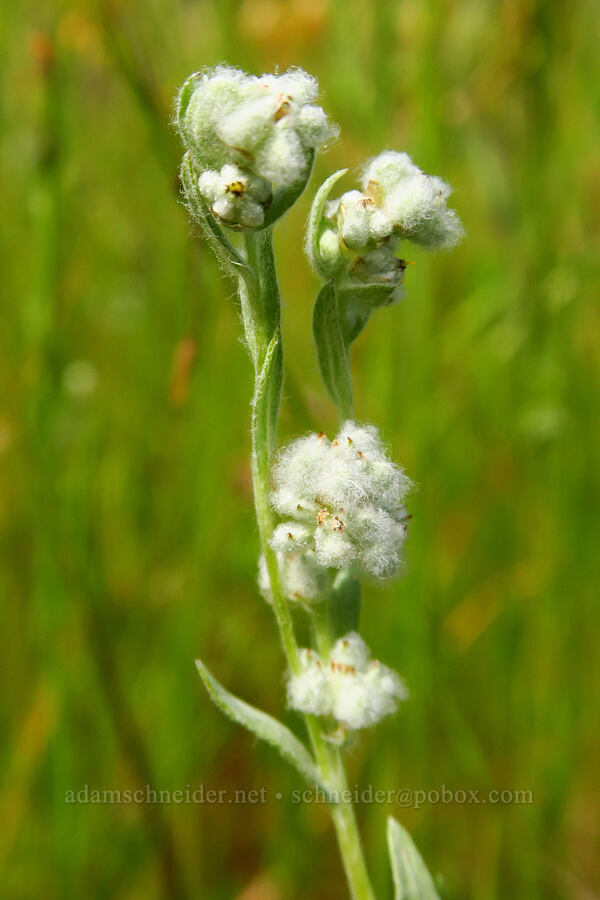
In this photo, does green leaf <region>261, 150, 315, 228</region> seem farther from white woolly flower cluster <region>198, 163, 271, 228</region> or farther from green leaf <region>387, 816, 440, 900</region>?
green leaf <region>387, 816, 440, 900</region>

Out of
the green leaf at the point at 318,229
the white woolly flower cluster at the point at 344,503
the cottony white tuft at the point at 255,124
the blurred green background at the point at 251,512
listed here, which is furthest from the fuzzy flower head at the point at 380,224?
the blurred green background at the point at 251,512

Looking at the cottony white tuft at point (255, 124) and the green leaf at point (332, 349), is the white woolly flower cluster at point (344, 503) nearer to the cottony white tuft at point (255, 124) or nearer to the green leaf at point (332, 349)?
the green leaf at point (332, 349)

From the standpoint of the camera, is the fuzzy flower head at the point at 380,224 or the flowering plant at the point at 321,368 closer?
the flowering plant at the point at 321,368

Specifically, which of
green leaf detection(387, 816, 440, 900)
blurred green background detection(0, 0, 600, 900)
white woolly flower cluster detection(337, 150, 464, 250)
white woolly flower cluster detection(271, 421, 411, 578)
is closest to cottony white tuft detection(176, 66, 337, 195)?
white woolly flower cluster detection(337, 150, 464, 250)

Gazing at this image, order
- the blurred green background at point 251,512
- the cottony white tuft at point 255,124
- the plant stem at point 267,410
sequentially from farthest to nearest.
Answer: the blurred green background at point 251,512 < the plant stem at point 267,410 < the cottony white tuft at point 255,124

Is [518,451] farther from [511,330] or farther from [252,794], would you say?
[252,794]

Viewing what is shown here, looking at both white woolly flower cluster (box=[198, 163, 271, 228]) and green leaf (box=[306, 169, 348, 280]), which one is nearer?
white woolly flower cluster (box=[198, 163, 271, 228])

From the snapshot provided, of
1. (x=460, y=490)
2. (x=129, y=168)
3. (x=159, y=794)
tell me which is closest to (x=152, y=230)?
(x=129, y=168)
